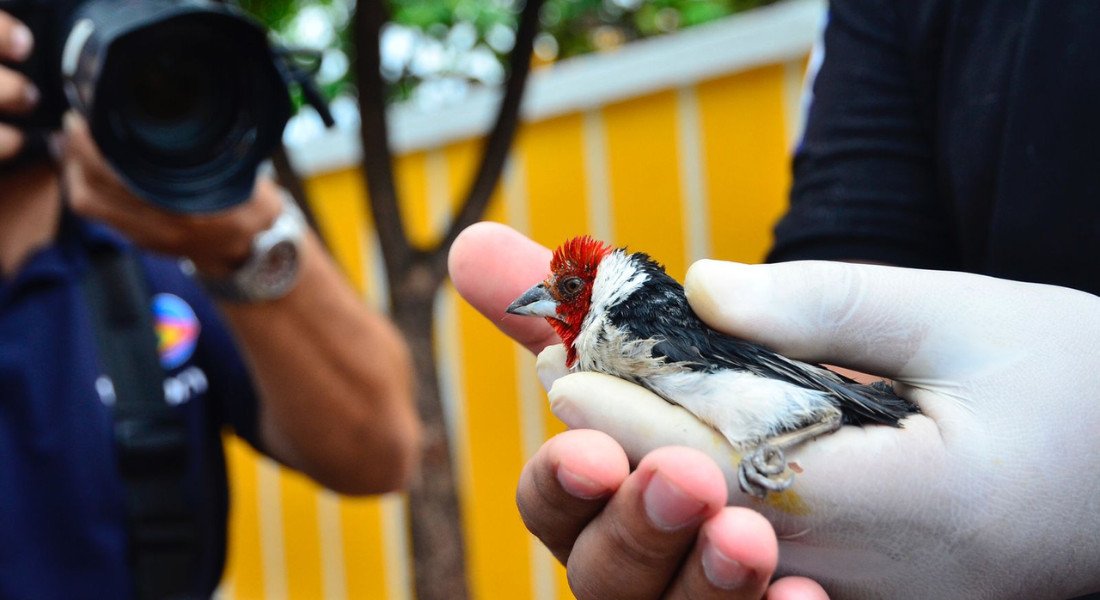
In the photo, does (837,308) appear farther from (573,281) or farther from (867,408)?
(573,281)

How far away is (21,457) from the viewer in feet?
7.39

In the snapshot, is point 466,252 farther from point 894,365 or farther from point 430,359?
point 430,359

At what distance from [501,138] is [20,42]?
1449mm

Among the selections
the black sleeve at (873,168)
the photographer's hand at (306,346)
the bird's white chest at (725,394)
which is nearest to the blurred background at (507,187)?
the photographer's hand at (306,346)

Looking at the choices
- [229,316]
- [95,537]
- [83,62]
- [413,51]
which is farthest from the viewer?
[413,51]

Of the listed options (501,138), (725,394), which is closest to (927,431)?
(725,394)

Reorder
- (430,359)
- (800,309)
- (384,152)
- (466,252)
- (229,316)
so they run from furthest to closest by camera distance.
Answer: (430,359)
(384,152)
(229,316)
(466,252)
(800,309)

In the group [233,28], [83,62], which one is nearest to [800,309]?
[233,28]

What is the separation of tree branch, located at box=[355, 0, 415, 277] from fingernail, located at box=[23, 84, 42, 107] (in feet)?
3.15

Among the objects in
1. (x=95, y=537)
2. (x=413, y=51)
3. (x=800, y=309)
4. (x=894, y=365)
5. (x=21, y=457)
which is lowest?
(x=95, y=537)

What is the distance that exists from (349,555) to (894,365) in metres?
4.16

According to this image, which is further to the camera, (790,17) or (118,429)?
(790,17)

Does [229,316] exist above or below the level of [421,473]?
above

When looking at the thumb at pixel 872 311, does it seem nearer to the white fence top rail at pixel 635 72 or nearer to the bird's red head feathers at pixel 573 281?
the bird's red head feathers at pixel 573 281
